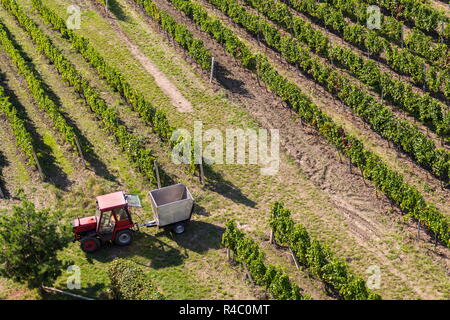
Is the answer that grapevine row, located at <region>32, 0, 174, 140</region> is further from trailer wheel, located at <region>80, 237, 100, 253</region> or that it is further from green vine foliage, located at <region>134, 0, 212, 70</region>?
trailer wheel, located at <region>80, 237, 100, 253</region>

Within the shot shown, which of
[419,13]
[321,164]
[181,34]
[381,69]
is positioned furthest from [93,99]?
[419,13]

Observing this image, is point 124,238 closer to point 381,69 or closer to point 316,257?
point 316,257

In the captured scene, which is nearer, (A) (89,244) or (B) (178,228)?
(A) (89,244)

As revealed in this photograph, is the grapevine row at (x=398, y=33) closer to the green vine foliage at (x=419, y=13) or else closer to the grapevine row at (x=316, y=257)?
the green vine foliage at (x=419, y=13)

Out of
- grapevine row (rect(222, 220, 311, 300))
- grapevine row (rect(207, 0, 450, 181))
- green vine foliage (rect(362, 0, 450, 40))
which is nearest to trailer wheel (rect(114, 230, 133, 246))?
grapevine row (rect(222, 220, 311, 300))

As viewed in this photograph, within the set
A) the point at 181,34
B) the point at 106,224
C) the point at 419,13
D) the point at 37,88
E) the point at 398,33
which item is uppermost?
the point at 419,13

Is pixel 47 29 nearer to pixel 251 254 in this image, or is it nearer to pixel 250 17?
pixel 250 17

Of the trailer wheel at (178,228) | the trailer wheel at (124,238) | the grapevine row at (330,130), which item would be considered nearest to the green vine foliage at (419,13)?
the grapevine row at (330,130)

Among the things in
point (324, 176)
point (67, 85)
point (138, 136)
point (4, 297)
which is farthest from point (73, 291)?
point (67, 85)
